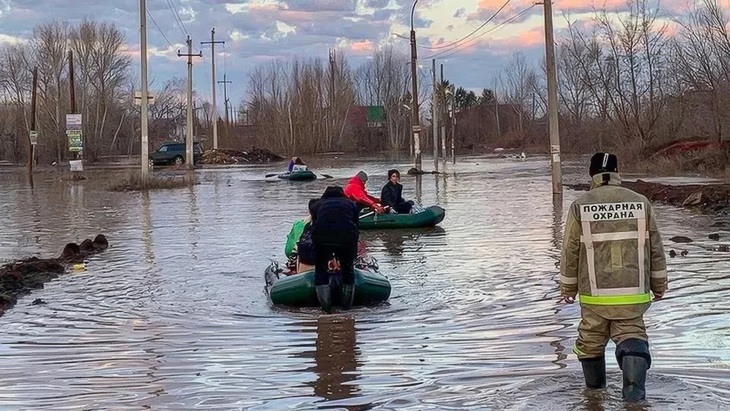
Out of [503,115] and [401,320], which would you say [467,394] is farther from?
[503,115]

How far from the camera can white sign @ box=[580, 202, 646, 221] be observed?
6.26m

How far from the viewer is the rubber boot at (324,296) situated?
410 inches

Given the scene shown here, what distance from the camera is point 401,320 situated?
10.2 metres

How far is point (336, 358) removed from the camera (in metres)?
8.39

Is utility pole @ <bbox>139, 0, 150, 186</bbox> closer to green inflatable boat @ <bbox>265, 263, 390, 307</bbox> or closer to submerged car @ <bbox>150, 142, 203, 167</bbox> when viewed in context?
green inflatable boat @ <bbox>265, 263, 390, 307</bbox>

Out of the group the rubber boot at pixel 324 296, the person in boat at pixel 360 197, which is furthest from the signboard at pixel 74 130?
the rubber boot at pixel 324 296

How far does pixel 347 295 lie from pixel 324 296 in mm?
303

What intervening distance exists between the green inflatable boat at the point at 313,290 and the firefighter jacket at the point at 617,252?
4.57 m

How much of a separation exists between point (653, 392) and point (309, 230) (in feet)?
18.5

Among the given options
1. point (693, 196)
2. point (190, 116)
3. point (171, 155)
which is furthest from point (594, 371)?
point (171, 155)

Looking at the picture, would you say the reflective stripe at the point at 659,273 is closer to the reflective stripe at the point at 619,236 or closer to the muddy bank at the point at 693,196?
the reflective stripe at the point at 619,236

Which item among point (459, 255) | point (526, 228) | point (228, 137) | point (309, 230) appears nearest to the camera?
point (309, 230)

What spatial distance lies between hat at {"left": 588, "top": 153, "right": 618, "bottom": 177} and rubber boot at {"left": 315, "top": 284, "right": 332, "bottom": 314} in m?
4.47

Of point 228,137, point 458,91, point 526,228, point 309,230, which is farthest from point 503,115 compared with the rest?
point 309,230
